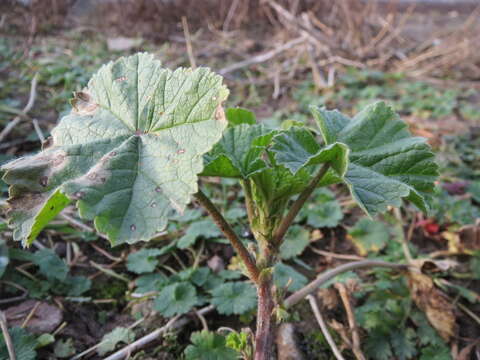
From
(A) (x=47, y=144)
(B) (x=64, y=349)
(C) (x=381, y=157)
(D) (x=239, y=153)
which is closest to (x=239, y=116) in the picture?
(D) (x=239, y=153)

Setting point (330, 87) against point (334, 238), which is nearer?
point (334, 238)

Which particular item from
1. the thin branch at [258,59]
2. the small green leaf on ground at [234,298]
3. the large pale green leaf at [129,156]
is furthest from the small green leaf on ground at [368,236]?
the thin branch at [258,59]

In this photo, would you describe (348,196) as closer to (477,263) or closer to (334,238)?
(334,238)

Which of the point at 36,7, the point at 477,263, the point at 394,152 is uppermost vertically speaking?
the point at 36,7

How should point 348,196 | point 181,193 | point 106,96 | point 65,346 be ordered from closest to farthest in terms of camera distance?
point 181,193
point 106,96
point 65,346
point 348,196

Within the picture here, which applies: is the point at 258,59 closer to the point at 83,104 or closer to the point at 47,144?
the point at 83,104

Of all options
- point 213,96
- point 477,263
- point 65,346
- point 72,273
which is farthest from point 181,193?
point 477,263

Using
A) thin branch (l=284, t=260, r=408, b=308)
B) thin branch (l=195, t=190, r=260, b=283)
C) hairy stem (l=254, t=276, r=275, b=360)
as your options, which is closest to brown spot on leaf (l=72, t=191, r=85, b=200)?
thin branch (l=195, t=190, r=260, b=283)
